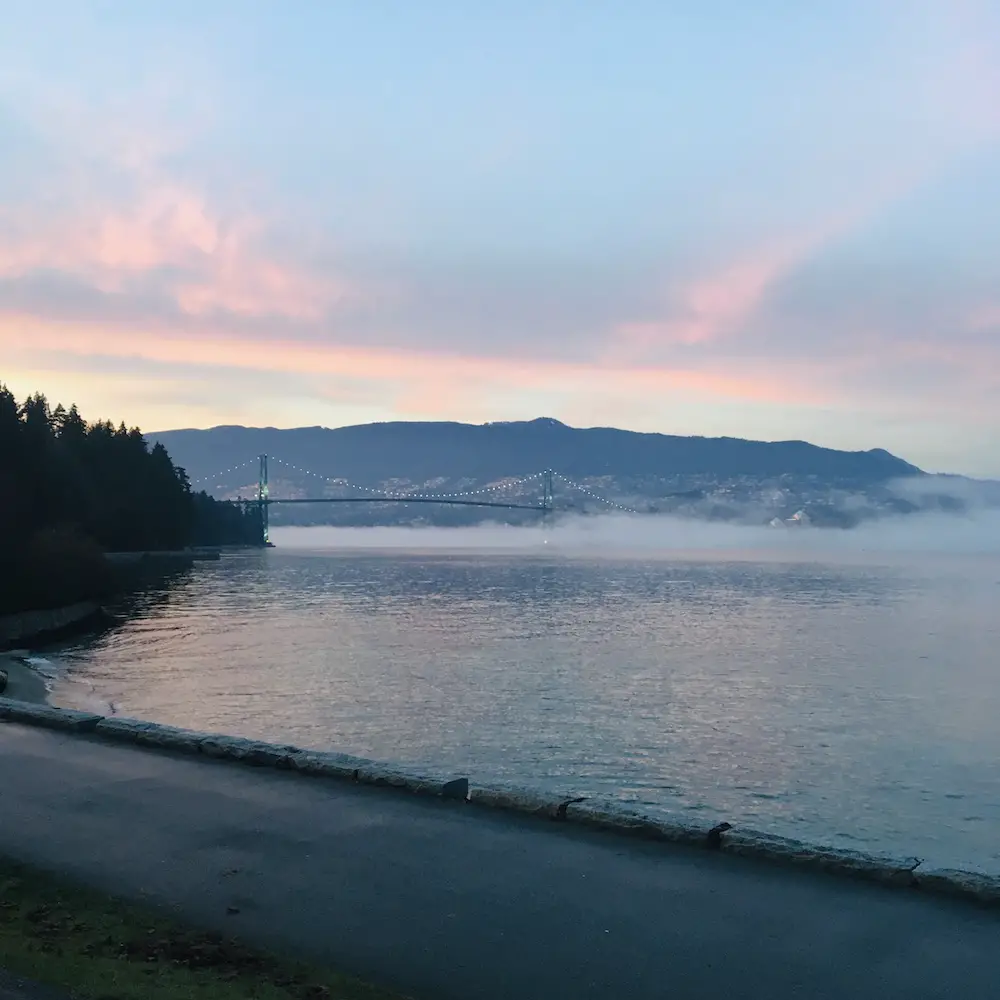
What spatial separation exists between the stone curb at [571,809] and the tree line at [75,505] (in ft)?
106

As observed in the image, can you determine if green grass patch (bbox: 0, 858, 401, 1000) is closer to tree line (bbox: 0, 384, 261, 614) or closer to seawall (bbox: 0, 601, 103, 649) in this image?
seawall (bbox: 0, 601, 103, 649)

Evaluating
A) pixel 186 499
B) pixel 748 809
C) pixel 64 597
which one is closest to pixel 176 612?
pixel 64 597

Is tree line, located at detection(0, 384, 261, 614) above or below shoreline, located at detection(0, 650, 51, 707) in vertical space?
above

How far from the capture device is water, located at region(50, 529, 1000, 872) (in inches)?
631

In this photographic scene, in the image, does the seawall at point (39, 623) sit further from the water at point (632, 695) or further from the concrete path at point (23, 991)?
the concrete path at point (23, 991)

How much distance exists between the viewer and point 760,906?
21.4 ft

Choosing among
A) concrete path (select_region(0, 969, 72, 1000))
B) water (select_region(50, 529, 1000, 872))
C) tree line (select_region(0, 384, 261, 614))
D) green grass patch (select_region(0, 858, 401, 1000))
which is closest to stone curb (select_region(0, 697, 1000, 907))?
green grass patch (select_region(0, 858, 401, 1000))

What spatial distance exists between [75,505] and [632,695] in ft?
162

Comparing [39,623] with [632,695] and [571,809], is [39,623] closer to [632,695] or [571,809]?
[632,695]

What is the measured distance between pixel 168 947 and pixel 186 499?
9801 cm

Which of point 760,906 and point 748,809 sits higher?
point 760,906

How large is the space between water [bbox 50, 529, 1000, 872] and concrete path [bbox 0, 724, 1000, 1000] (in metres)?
4.71

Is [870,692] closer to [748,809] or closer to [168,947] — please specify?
[748,809]

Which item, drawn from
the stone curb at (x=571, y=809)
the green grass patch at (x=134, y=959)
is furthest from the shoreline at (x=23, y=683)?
the green grass patch at (x=134, y=959)
